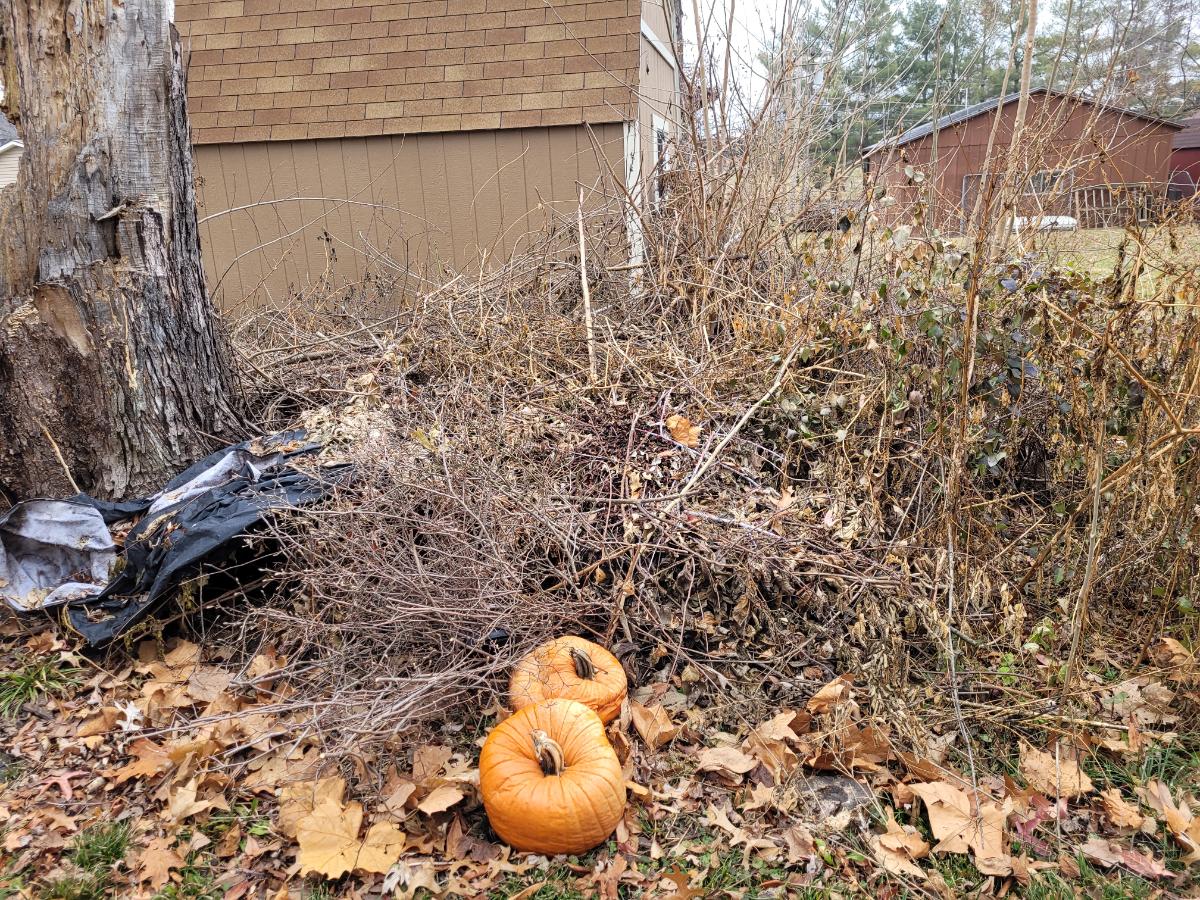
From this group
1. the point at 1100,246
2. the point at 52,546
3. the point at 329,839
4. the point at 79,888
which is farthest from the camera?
the point at 1100,246

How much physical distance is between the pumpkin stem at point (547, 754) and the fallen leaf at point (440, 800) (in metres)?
0.32

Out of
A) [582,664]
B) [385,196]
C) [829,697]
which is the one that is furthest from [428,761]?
[385,196]

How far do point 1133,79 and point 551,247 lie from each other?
392 cm

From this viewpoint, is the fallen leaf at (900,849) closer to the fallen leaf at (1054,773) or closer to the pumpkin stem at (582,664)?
the fallen leaf at (1054,773)

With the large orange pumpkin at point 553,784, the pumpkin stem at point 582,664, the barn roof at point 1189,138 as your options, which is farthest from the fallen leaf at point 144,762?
the barn roof at point 1189,138

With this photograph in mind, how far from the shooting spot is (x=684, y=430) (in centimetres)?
415

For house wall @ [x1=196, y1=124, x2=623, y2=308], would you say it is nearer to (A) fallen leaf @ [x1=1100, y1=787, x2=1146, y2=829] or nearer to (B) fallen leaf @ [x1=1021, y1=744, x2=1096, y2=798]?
(B) fallen leaf @ [x1=1021, y1=744, x2=1096, y2=798]

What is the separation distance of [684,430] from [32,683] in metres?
2.99

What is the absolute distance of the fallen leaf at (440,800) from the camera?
2.77 meters

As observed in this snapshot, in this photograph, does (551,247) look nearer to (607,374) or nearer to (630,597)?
(607,374)

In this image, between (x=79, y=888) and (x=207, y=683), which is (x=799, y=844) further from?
(x=207, y=683)

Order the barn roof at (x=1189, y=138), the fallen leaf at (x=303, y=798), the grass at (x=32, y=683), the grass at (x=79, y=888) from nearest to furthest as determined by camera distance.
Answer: the grass at (x=79, y=888), the fallen leaf at (x=303, y=798), the grass at (x=32, y=683), the barn roof at (x=1189, y=138)

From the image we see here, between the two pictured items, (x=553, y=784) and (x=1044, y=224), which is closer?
(x=553, y=784)

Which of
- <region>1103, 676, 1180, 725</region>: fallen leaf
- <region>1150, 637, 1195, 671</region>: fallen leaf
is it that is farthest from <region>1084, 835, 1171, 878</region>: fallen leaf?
<region>1150, 637, 1195, 671</region>: fallen leaf
